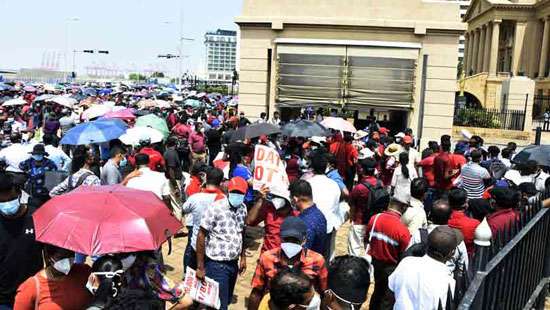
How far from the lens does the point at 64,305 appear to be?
3.52m

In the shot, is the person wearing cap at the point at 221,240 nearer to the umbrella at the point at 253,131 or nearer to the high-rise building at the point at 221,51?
the umbrella at the point at 253,131

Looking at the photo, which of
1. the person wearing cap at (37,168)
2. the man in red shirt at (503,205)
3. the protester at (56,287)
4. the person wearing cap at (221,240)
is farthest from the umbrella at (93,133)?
the man in red shirt at (503,205)

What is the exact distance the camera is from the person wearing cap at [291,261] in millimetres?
4082

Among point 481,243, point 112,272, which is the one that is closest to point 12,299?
point 112,272

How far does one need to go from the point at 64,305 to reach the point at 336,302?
1.72 metres

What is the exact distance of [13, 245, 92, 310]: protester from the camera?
3.48 meters

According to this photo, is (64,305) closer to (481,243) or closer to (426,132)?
(481,243)

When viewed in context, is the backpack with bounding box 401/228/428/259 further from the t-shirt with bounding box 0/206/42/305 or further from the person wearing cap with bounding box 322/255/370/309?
the t-shirt with bounding box 0/206/42/305

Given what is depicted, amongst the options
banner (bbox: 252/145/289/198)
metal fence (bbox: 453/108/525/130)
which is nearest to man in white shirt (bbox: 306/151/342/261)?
banner (bbox: 252/145/289/198)

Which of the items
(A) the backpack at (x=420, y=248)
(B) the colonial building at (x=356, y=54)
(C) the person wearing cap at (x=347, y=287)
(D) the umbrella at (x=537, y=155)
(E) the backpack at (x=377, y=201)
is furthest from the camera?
(B) the colonial building at (x=356, y=54)

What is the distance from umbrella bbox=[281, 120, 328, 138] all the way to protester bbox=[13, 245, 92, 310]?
7.05 m

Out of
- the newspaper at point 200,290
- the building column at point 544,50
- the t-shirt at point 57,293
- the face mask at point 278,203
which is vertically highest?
the building column at point 544,50

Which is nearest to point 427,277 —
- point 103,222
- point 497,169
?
point 103,222

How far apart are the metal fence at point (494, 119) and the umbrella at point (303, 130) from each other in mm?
14109
